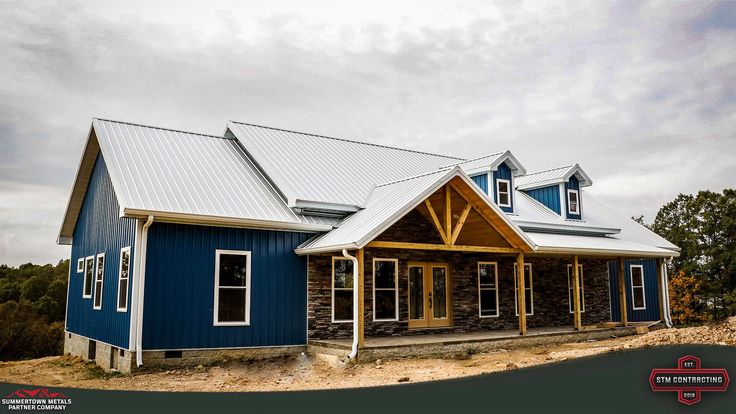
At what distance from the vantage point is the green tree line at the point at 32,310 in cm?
2867

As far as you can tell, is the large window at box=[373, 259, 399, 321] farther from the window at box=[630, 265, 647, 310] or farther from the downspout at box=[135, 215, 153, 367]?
the window at box=[630, 265, 647, 310]

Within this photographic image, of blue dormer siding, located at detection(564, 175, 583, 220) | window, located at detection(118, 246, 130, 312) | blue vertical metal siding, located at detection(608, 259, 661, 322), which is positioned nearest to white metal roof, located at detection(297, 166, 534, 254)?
window, located at detection(118, 246, 130, 312)

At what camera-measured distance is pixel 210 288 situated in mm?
13844

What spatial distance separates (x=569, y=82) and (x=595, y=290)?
296 inches

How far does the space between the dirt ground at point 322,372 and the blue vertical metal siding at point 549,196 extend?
8.15 meters

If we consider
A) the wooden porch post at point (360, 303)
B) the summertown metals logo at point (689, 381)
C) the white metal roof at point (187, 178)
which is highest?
the white metal roof at point (187, 178)

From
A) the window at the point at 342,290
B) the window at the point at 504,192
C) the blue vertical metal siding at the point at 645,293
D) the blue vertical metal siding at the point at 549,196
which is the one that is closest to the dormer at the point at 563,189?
the blue vertical metal siding at the point at 549,196

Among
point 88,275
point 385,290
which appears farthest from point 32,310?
point 385,290

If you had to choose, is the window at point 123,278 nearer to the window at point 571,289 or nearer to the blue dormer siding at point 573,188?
the window at point 571,289

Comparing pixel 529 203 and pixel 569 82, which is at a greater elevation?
pixel 569 82

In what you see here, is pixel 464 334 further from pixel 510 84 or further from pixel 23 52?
pixel 23 52

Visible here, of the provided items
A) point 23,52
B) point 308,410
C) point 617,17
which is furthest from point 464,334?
point 23,52

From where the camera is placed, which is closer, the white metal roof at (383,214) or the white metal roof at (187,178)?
the white metal roof at (383,214)

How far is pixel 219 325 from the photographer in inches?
544
